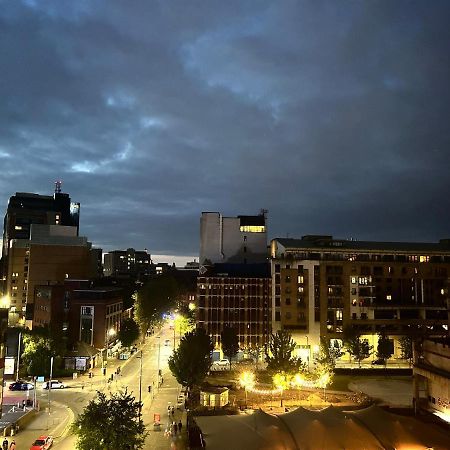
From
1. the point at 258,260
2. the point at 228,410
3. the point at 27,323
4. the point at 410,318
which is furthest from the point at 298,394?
the point at 27,323

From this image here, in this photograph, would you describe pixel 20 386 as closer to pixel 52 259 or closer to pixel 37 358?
pixel 37 358

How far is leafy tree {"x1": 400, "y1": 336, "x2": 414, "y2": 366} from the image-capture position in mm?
94863

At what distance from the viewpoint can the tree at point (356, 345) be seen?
9262 cm

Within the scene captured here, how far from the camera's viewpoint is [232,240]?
5276 inches

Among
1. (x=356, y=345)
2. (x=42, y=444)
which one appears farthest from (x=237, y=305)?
(x=42, y=444)

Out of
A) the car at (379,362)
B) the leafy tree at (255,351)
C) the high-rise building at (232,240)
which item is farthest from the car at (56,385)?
the high-rise building at (232,240)

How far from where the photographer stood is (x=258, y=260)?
5231 inches

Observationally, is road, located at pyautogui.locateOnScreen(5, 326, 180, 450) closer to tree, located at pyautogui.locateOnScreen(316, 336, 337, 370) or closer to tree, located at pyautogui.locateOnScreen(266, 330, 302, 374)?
tree, located at pyautogui.locateOnScreen(266, 330, 302, 374)

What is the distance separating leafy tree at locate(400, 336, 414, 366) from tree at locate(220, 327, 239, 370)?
3436cm

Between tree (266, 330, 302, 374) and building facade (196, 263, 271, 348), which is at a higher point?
building facade (196, 263, 271, 348)

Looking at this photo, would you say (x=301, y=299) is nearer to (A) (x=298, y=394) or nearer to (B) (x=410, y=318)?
(B) (x=410, y=318)

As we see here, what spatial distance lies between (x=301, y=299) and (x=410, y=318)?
25.1 meters

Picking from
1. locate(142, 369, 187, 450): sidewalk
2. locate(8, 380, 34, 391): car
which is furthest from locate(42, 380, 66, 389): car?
locate(142, 369, 187, 450): sidewalk

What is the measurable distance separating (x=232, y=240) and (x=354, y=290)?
131ft
